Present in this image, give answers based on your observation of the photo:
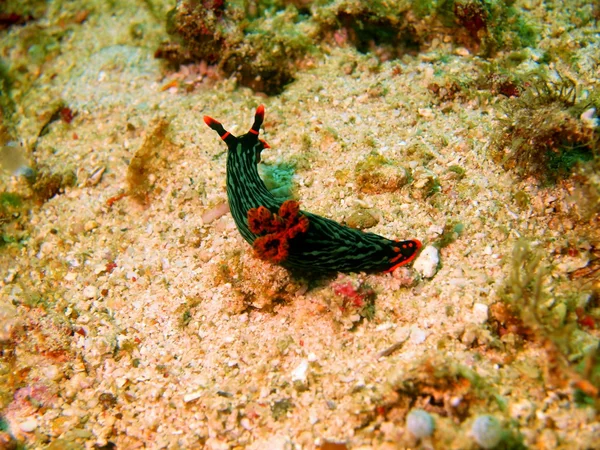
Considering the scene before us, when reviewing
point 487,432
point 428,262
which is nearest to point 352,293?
point 428,262

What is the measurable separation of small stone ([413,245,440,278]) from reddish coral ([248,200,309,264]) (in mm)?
1112

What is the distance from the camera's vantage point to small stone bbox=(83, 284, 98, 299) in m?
4.16

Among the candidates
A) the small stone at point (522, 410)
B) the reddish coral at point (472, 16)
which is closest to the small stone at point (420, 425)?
the small stone at point (522, 410)

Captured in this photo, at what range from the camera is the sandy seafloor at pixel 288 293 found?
2.72 metres

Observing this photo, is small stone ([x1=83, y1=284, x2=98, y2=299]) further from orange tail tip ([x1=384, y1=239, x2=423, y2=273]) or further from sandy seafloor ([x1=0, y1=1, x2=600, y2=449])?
orange tail tip ([x1=384, y1=239, x2=423, y2=273])

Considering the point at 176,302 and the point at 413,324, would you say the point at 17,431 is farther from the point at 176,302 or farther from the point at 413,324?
the point at 413,324

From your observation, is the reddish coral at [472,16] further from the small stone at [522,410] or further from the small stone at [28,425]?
the small stone at [28,425]

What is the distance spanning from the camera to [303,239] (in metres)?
3.10

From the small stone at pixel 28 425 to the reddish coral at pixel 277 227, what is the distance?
8.33ft

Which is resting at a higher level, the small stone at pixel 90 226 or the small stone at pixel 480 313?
the small stone at pixel 90 226

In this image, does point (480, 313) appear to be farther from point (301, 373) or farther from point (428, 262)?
point (301, 373)

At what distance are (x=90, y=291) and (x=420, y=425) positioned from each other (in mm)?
3498

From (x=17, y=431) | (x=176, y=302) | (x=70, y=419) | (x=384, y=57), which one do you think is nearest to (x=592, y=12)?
(x=384, y=57)

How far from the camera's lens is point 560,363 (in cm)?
253
